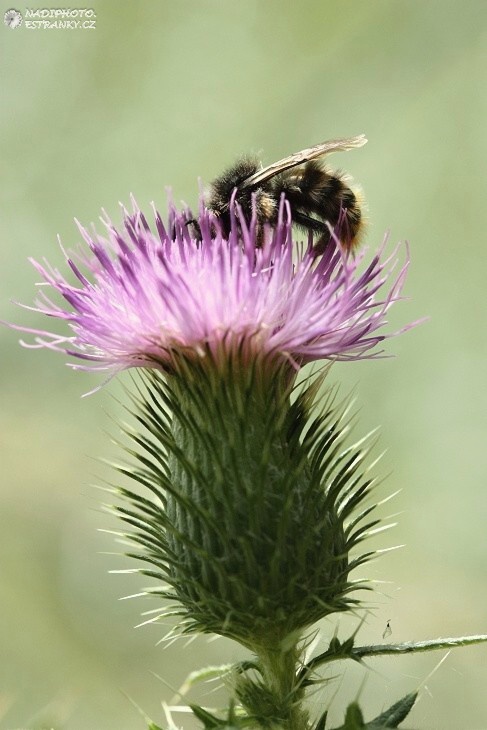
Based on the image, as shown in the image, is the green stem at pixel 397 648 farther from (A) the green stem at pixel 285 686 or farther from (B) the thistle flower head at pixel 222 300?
(B) the thistle flower head at pixel 222 300

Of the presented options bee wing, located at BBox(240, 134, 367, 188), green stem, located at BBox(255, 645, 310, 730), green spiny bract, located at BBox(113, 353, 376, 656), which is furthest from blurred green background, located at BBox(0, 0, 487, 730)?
bee wing, located at BBox(240, 134, 367, 188)

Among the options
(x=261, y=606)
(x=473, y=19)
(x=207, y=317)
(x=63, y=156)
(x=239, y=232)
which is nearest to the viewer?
(x=261, y=606)

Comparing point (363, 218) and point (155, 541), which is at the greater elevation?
point (363, 218)

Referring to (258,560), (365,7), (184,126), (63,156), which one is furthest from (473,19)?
(258,560)

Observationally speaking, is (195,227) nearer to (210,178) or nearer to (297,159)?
(297,159)

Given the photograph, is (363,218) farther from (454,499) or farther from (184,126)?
(184,126)
